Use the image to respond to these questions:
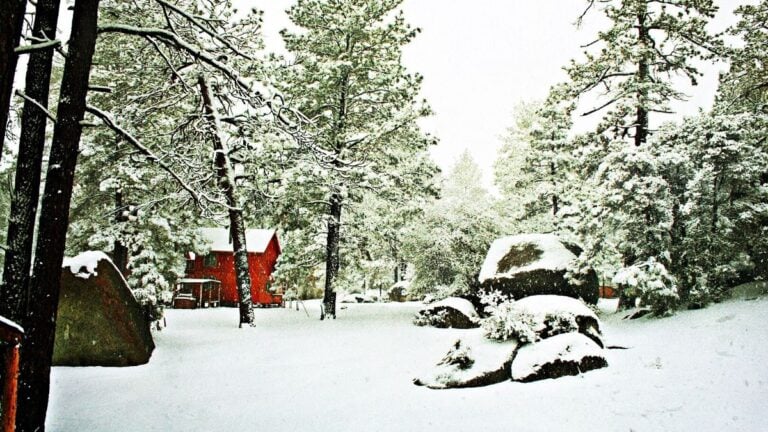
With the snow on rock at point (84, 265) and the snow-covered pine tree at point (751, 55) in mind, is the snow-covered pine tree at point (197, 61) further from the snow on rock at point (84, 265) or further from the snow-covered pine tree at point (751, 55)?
the snow-covered pine tree at point (751, 55)

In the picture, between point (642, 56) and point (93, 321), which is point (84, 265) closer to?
point (93, 321)

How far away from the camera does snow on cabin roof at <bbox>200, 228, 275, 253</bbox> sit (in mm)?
35656

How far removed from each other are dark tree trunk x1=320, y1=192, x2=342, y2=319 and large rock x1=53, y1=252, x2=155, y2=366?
7867mm

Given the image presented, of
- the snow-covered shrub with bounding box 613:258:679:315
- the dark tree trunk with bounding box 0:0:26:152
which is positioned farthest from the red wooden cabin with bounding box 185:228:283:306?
the dark tree trunk with bounding box 0:0:26:152

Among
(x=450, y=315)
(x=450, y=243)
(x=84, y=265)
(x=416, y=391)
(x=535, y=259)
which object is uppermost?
(x=450, y=243)

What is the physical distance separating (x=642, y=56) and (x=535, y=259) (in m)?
7.16

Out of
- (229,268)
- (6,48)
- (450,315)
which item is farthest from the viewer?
(229,268)

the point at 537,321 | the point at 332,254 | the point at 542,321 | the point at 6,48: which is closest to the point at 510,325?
the point at 537,321

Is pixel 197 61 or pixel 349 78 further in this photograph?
pixel 349 78

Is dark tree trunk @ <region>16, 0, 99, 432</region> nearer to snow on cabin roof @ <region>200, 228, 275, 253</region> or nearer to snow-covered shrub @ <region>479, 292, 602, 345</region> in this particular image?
snow-covered shrub @ <region>479, 292, 602, 345</region>

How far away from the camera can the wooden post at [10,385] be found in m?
2.61

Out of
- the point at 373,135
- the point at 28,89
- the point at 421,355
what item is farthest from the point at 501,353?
the point at 373,135

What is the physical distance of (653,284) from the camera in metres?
10.8

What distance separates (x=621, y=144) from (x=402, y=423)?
11.0 m
